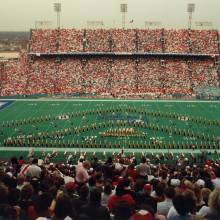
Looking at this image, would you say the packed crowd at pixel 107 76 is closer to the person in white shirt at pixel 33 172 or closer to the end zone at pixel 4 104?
the end zone at pixel 4 104

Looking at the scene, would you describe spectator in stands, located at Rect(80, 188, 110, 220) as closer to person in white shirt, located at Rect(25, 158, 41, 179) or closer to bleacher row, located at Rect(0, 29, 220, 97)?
person in white shirt, located at Rect(25, 158, 41, 179)

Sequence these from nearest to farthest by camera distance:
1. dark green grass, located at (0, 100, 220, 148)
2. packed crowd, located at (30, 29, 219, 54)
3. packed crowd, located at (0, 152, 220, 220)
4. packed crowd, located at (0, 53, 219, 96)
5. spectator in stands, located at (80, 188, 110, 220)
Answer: packed crowd, located at (0, 152, 220, 220), spectator in stands, located at (80, 188, 110, 220), dark green grass, located at (0, 100, 220, 148), packed crowd, located at (0, 53, 219, 96), packed crowd, located at (30, 29, 219, 54)

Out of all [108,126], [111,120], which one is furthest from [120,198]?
[111,120]

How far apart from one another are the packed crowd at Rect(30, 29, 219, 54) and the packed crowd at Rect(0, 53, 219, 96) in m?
2.37

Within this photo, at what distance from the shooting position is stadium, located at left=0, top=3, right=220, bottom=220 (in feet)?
24.8

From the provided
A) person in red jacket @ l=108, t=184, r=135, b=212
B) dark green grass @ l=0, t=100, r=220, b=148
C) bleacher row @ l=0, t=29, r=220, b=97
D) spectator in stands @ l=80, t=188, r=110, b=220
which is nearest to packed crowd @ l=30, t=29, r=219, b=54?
bleacher row @ l=0, t=29, r=220, b=97

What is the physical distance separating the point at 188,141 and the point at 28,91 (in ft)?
103

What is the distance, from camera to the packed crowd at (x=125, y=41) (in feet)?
221

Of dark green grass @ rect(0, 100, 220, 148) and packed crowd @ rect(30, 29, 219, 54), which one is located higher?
packed crowd @ rect(30, 29, 219, 54)

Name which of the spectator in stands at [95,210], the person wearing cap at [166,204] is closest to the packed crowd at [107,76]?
the person wearing cap at [166,204]

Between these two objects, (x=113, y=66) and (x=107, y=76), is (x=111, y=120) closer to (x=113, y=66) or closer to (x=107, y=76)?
(x=107, y=76)

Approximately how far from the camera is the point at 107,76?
6078cm

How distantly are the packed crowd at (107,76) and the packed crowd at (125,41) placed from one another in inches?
93.4

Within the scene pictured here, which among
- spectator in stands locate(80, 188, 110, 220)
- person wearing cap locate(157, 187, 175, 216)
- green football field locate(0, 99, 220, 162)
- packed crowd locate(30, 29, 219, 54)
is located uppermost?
packed crowd locate(30, 29, 219, 54)
